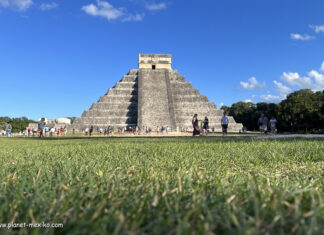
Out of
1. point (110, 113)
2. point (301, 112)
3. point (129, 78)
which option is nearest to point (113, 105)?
point (110, 113)

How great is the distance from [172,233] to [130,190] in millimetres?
592

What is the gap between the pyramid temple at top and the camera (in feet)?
130

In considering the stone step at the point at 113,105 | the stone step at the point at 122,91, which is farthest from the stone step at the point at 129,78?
the stone step at the point at 113,105

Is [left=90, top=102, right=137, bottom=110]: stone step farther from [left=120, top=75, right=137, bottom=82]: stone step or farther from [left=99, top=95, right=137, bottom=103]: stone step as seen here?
[left=120, top=75, right=137, bottom=82]: stone step

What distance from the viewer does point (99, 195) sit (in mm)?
1255

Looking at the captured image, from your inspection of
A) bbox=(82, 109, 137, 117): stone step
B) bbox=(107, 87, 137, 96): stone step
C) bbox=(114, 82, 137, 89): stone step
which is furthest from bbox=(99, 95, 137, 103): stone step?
bbox=(114, 82, 137, 89): stone step

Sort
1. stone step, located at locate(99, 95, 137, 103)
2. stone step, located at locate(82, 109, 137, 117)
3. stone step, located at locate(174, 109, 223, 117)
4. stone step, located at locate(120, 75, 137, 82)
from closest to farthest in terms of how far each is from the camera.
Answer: stone step, located at locate(174, 109, 223, 117) < stone step, located at locate(82, 109, 137, 117) < stone step, located at locate(99, 95, 137, 103) < stone step, located at locate(120, 75, 137, 82)

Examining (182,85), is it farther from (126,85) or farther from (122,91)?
(122,91)

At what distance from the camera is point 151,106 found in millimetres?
41562

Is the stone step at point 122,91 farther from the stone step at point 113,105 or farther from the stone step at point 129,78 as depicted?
the stone step at point 129,78

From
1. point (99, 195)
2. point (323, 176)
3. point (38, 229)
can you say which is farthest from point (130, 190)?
point (323, 176)

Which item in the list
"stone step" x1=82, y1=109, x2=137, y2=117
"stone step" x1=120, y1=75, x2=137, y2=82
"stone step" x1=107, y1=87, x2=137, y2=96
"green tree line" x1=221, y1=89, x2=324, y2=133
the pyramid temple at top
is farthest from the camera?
"stone step" x1=120, y1=75, x2=137, y2=82

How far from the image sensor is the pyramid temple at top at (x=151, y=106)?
3975cm

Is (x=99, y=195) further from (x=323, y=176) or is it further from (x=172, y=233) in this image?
(x=323, y=176)
